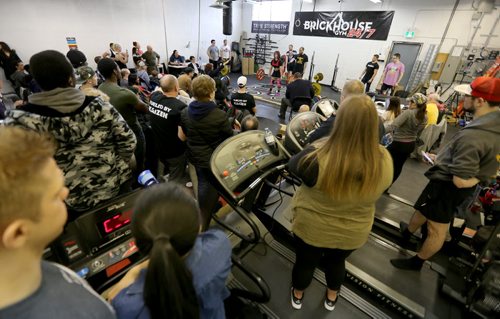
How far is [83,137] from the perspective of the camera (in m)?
1.37

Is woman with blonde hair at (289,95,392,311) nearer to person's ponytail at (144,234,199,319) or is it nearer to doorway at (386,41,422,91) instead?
person's ponytail at (144,234,199,319)

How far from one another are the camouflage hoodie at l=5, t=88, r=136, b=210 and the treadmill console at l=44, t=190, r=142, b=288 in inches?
16.4

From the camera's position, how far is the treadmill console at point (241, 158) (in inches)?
62.7

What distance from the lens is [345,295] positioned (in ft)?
6.29

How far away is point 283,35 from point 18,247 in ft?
41.6

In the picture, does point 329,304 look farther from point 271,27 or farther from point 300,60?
point 271,27

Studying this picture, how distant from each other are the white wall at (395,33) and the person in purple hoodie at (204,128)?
8968 millimetres

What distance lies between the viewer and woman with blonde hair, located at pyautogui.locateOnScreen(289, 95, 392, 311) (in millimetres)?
1123

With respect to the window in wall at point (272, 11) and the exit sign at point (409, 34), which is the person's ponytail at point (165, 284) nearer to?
the exit sign at point (409, 34)

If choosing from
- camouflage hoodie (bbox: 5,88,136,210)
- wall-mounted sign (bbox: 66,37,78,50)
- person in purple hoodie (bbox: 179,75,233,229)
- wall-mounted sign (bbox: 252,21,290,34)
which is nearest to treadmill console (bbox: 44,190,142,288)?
camouflage hoodie (bbox: 5,88,136,210)

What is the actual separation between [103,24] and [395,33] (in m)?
9.95

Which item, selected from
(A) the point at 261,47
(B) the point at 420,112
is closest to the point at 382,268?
(B) the point at 420,112

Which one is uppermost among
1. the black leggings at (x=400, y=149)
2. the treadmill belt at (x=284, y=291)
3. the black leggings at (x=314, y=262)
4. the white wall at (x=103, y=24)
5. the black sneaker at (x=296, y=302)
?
the white wall at (x=103, y=24)

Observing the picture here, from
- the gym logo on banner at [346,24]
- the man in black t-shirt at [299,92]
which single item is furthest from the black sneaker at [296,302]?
the gym logo on banner at [346,24]
